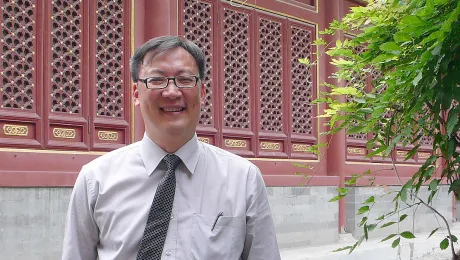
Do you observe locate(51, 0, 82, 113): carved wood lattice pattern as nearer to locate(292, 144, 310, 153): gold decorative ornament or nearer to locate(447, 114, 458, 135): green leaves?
locate(292, 144, 310, 153): gold decorative ornament

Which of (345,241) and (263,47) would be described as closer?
(263,47)

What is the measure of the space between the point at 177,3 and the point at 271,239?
6759mm

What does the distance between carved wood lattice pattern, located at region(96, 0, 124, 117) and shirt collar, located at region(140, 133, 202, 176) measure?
223 inches

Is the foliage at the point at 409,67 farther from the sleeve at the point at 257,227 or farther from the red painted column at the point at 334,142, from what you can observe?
the red painted column at the point at 334,142

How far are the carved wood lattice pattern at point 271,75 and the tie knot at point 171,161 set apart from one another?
7.72 meters

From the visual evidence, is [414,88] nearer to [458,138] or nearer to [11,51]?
[458,138]

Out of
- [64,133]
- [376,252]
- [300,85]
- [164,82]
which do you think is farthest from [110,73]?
[164,82]

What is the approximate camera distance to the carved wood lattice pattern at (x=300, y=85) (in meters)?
10.3

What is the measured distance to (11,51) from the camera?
22.2 ft

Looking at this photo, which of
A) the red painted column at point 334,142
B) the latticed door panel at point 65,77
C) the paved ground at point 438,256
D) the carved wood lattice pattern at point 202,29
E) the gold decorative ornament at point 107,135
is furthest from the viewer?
the red painted column at point 334,142

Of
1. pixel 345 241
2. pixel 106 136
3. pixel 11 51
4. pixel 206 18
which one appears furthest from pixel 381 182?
pixel 11 51

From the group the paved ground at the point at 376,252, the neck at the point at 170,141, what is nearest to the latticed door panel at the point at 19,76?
the paved ground at the point at 376,252

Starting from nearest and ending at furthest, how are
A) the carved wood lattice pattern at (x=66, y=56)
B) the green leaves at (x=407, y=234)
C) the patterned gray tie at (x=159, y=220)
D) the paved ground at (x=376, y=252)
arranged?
the patterned gray tie at (x=159, y=220) → the green leaves at (x=407, y=234) → the carved wood lattice pattern at (x=66, y=56) → the paved ground at (x=376, y=252)

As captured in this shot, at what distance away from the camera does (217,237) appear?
77.3 inches
